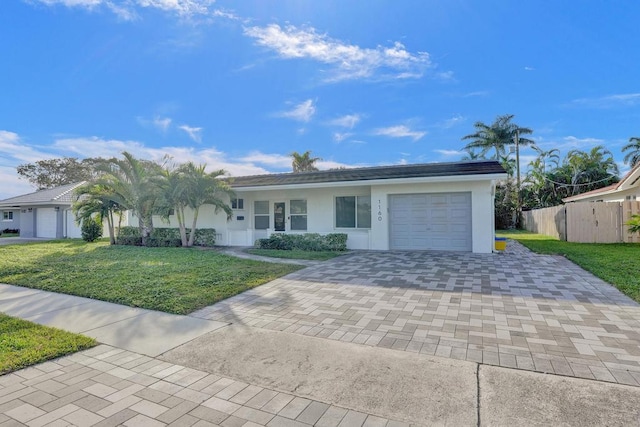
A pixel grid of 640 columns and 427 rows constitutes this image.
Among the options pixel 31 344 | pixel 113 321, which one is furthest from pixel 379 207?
pixel 31 344

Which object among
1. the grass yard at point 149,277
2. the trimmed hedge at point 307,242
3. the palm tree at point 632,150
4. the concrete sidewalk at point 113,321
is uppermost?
the palm tree at point 632,150

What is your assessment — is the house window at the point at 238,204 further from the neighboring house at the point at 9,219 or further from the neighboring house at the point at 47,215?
the neighboring house at the point at 9,219

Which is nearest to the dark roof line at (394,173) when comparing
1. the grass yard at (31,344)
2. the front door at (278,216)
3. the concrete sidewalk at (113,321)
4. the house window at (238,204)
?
the house window at (238,204)

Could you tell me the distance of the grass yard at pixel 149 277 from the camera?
20.4ft

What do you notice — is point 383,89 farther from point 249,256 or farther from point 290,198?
point 249,256

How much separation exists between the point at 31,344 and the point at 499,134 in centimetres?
3907

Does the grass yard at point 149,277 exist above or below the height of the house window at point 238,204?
below

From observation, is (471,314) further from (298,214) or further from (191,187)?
(191,187)

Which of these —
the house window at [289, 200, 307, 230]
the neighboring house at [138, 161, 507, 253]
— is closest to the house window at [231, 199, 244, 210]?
the neighboring house at [138, 161, 507, 253]

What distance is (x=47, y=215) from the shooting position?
2506cm

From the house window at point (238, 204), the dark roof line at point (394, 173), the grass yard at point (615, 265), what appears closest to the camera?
the grass yard at point (615, 265)

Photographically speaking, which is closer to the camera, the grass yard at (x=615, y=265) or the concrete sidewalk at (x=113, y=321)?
the concrete sidewalk at (x=113, y=321)

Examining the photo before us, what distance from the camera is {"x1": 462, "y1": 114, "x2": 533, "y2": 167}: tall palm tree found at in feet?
113

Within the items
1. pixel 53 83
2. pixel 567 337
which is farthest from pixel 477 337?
pixel 53 83
